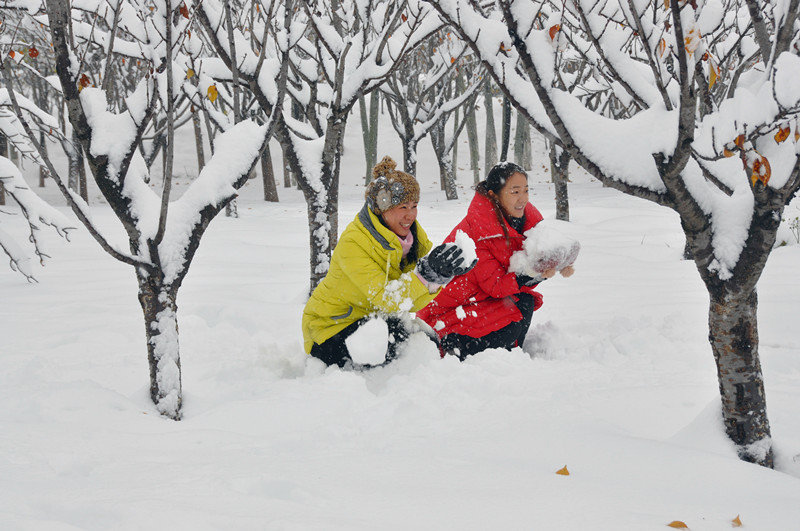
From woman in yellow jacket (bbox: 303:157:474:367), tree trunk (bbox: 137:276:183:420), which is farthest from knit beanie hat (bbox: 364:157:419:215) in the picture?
tree trunk (bbox: 137:276:183:420)

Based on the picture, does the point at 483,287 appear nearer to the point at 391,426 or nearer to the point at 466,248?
the point at 466,248

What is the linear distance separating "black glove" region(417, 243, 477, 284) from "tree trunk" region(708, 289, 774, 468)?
48.6 inches

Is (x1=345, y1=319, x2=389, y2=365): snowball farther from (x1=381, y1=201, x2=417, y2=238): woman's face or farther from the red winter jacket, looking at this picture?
the red winter jacket

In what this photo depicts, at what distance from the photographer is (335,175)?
494 centimetres

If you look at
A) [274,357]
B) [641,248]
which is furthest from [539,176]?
[274,357]

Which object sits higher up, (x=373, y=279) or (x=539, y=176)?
(x=373, y=279)

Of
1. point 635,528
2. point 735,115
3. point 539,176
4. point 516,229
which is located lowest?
point 539,176

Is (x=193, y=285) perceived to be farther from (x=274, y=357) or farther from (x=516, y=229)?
(x=516, y=229)

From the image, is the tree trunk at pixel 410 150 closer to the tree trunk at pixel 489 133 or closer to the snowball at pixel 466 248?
the tree trunk at pixel 489 133

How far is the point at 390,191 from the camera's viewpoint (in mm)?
3158

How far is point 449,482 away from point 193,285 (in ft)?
14.5

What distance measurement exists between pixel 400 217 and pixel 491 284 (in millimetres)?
812

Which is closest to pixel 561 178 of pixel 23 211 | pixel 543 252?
pixel 543 252

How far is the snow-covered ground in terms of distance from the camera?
1.60 m
